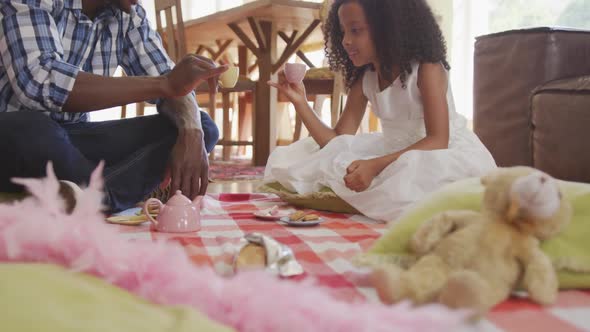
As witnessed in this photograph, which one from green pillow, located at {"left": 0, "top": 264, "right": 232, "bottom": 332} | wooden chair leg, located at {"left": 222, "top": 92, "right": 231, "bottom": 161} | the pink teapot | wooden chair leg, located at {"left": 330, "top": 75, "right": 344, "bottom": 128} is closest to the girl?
the pink teapot

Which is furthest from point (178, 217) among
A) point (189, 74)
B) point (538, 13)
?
point (538, 13)

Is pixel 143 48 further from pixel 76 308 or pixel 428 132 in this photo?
pixel 76 308

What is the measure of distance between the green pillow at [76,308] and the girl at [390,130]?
0.83 m

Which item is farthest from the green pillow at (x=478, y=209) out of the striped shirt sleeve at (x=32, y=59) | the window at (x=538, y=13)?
the window at (x=538, y=13)

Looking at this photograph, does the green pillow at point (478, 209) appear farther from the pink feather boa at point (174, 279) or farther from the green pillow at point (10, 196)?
the green pillow at point (10, 196)

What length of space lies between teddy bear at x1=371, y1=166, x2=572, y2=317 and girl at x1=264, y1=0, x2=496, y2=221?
1.94 feet

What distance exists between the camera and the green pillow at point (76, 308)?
58cm

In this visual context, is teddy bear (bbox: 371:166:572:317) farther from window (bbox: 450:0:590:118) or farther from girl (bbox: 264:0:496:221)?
window (bbox: 450:0:590:118)

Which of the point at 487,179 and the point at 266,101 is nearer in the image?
the point at 487,179

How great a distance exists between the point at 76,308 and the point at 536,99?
5.54 feet

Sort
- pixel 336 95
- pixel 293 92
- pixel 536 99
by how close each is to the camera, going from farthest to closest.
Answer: pixel 336 95
pixel 536 99
pixel 293 92

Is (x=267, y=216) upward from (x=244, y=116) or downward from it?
downward

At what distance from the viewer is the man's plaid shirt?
4.23ft

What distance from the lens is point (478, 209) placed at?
86 cm
